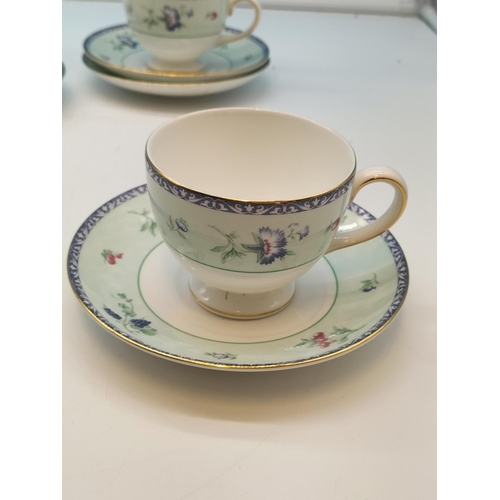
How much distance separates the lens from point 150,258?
0.59 m

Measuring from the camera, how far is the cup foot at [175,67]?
98 cm

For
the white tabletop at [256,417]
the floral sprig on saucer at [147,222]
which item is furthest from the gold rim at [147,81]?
the floral sprig on saucer at [147,222]

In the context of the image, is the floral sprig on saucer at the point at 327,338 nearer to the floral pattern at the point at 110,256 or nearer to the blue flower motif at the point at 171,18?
the floral pattern at the point at 110,256

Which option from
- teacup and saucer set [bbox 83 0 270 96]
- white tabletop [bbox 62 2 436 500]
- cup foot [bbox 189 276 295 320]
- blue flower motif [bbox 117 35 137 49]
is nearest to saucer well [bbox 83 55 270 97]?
teacup and saucer set [bbox 83 0 270 96]

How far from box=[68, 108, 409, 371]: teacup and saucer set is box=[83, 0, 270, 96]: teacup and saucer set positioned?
12.2 inches

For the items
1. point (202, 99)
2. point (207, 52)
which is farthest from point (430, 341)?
point (207, 52)

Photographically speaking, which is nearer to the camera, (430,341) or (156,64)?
(430,341)

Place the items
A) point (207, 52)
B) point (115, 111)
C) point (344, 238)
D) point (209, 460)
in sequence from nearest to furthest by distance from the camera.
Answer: point (209, 460) → point (344, 238) → point (115, 111) → point (207, 52)

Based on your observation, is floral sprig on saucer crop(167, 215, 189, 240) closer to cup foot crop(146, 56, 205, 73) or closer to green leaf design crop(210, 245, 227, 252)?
green leaf design crop(210, 245, 227, 252)

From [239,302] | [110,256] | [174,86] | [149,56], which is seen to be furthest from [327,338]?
[149,56]

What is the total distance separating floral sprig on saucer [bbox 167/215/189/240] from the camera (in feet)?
1.53

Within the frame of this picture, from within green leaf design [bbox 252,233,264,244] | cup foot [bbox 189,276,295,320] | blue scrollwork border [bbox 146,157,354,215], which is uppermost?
blue scrollwork border [bbox 146,157,354,215]

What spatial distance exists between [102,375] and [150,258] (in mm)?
140

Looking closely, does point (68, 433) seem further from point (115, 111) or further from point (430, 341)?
point (115, 111)
